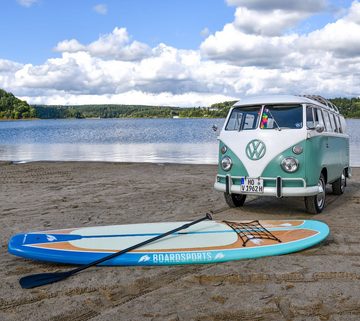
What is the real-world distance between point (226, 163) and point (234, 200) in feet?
4.33

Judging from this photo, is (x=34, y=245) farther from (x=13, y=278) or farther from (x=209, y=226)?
(x=209, y=226)

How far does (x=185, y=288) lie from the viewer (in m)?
4.71

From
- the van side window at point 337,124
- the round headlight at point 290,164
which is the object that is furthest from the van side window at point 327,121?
the round headlight at point 290,164

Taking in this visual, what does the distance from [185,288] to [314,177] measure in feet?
14.6

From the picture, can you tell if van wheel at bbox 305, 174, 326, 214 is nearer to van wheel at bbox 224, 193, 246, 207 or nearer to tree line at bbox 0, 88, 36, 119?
van wheel at bbox 224, 193, 246, 207

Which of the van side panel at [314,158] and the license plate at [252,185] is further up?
the van side panel at [314,158]

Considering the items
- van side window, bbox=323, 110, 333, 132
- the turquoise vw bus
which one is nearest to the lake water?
van side window, bbox=323, 110, 333, 132

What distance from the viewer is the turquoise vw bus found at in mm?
7965

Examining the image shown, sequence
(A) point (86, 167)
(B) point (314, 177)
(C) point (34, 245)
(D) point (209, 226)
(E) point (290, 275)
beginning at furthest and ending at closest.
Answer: (A) point (86, 167)
(B) point (314, 177)
(D) point (209, 226)
(C) point (34, 245)
(E) point (290, 275)

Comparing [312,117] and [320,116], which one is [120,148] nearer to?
[320,116]

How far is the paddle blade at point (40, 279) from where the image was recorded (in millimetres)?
4756

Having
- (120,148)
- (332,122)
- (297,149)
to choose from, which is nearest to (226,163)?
(297,149)

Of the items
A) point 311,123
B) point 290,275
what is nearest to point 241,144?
point 311,123

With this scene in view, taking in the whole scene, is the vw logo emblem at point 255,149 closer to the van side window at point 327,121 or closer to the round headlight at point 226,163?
the round headlight at point 226,163
